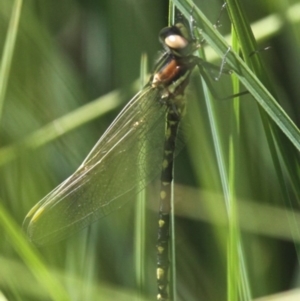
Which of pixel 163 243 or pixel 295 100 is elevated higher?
pixel 295 100

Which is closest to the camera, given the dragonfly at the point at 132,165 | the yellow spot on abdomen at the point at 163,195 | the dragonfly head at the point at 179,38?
the dragonfly head at the point at 179,38

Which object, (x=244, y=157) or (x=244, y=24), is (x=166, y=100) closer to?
(x=244, y=157)

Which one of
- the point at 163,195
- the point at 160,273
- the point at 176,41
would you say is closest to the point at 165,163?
the point at 163,195

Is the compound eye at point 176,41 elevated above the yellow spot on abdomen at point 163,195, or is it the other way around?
the compound eye at point 176,41

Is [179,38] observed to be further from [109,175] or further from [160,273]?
[160,273]

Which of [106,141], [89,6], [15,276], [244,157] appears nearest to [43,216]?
[15,276]

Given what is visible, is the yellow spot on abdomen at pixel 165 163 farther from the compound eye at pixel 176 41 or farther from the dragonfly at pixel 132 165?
the compound eye at pixel 176 41

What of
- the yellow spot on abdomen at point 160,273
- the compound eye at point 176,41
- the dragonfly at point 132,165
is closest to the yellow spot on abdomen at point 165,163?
the dragonfly at point 132,165
